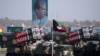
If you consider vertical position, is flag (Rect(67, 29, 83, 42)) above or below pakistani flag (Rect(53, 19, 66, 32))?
below

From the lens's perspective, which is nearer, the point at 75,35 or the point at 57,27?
the point at 57,27

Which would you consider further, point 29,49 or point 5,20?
point 5,20

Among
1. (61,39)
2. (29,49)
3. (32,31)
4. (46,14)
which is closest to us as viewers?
(29,49)

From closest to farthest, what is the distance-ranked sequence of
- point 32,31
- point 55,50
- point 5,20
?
point 55,50
point 32,31
point 5,20

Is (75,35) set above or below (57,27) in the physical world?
below

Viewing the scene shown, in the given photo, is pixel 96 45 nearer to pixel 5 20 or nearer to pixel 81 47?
pixel 81 47

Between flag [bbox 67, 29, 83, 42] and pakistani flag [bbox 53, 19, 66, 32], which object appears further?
flag [bbox 67, 29, 83, 42]


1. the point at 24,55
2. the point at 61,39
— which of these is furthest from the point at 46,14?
the point at 24,55

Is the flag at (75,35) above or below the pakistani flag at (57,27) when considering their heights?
below

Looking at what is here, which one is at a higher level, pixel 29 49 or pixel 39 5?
pixel 39 5

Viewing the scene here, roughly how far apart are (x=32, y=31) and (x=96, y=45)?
6697 mm

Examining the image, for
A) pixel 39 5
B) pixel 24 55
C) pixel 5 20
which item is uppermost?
pixel 39 5

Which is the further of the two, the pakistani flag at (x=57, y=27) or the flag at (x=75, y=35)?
the flag at (x=75, y=35)

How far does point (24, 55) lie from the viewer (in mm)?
35219
